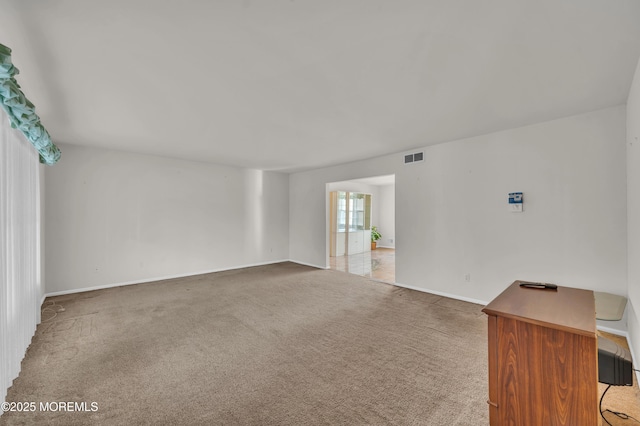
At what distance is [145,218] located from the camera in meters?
5.49

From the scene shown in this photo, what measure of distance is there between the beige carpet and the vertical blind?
0.71 feet

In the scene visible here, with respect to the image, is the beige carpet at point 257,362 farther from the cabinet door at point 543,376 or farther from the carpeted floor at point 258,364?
the cabinet door at point 543,376

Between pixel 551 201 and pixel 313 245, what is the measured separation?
499 centimetres

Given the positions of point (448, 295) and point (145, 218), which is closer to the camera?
point (448, 295)

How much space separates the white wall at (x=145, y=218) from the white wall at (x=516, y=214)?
148 inches

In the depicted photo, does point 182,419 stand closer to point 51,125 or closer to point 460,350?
point 460,350

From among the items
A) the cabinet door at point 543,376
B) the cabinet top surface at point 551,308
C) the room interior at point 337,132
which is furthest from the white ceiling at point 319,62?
the cabinet door at point 543,376

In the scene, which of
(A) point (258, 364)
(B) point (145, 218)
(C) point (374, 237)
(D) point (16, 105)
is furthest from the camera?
(C) point (374, 237)

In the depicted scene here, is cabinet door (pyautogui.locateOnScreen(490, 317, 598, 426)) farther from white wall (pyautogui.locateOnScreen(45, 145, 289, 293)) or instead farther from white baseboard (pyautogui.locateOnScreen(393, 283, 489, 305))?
white wall (pyautogui.locateOnScreen(45, 145, 289, 293))

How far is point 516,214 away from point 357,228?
5.56 meters

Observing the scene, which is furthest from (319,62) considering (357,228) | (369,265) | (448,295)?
(357,228)

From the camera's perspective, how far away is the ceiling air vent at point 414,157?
483 cm

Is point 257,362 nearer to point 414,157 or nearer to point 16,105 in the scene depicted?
point 16,105

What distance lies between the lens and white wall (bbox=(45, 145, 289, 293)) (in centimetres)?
471
